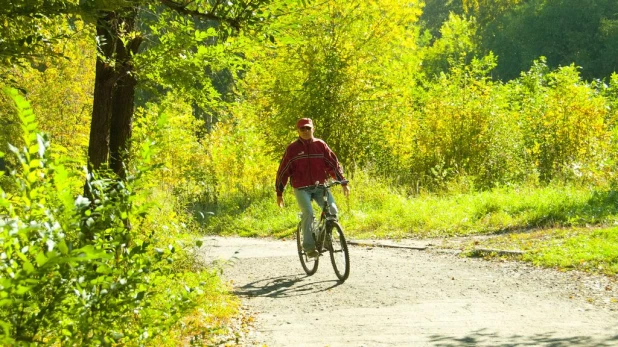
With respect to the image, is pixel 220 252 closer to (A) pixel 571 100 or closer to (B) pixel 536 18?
(A) pixel 571 100

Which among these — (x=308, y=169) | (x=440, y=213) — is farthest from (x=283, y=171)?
(x=440, y=213)

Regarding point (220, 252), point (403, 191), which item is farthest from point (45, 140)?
point (403, 191)

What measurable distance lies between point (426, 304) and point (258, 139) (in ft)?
47.1

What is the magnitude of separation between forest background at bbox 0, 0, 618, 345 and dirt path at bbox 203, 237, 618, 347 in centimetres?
57

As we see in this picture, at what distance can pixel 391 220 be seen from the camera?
1530 centimetres

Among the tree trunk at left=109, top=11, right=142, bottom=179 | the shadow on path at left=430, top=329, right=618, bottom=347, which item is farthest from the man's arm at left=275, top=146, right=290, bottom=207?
the shadow on path at left=430, top=329, right=618, bottom=347

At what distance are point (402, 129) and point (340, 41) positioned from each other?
10.1 feet

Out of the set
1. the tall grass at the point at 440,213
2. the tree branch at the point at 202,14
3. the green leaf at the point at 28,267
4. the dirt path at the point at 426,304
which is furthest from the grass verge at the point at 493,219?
the green leaf at the point at 28,267

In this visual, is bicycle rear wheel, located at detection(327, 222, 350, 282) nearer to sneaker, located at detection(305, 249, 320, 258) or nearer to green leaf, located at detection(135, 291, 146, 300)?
sneaker, located at detection(305, 249, 320, 258)

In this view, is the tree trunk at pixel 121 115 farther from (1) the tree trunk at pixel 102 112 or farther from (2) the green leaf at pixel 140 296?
(2) the green leaf at pixel 140 296

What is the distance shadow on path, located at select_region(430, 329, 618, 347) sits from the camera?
19.5 feet

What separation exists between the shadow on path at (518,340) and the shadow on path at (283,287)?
9.84ft

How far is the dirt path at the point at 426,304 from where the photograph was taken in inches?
254

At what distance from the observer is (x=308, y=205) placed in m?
9.87
